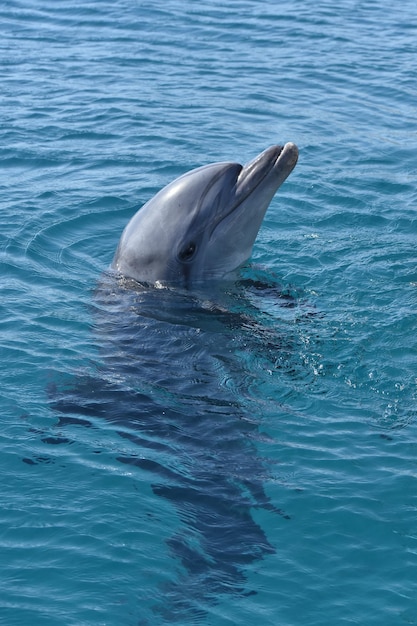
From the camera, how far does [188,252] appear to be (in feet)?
36.9

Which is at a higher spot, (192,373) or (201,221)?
(201,221)

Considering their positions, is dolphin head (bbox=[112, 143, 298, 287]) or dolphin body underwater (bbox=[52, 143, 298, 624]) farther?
dolphin head (bbox=[112, 143, 298, 287])

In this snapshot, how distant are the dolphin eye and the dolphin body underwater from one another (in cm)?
1

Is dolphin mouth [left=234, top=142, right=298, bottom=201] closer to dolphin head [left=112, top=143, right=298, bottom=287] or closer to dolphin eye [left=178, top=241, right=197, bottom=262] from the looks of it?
dolphin head [left=112, top=143, right=298, bottom=287]

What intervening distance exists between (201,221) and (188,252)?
1.38ft

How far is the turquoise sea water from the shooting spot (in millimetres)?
7688

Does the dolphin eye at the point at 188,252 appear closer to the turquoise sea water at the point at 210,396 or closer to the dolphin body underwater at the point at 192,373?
the dolphin body underwater at the point at 192,373

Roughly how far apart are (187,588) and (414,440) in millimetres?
2994

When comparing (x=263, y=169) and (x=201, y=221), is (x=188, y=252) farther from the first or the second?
(x=263, y=169)

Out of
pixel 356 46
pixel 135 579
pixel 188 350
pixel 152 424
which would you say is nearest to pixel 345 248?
pixel 188 350

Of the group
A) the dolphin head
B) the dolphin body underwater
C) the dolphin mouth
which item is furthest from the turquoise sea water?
the dolphin mouth

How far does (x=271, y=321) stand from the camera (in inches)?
442

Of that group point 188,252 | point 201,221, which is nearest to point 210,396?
point 188,252

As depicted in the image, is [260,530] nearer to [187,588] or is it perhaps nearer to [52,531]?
[187,588]
